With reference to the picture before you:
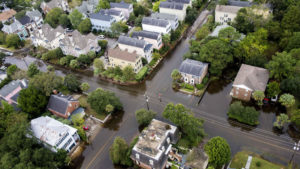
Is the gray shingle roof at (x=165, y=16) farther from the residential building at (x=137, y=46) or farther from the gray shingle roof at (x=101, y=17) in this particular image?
the gray shingle roof at (x=101, y=17)

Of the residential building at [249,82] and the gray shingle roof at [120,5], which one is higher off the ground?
→ the gray shingle roof at [120,5]

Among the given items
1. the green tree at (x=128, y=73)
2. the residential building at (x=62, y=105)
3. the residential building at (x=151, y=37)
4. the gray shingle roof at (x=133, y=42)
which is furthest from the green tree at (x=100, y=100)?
the residential building at (x=151, y=37)

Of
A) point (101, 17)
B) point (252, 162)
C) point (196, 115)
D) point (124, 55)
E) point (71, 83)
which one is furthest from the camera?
point (101, 17)

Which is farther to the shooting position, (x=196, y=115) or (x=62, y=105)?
(x=62, y=105)

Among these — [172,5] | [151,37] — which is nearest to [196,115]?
[151,37]

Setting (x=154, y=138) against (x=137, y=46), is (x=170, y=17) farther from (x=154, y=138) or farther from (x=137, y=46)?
(x=154, y=138)

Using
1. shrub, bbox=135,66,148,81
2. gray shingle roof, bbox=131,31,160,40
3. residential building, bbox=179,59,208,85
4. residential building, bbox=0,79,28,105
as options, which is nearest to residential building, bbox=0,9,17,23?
residential building, bbox=0,79,28,105

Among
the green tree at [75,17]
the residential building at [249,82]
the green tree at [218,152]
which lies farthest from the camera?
the green tree at [75,17]

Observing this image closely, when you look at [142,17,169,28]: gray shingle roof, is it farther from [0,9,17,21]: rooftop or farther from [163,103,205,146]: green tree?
[0,9,17,21]: rooftop
